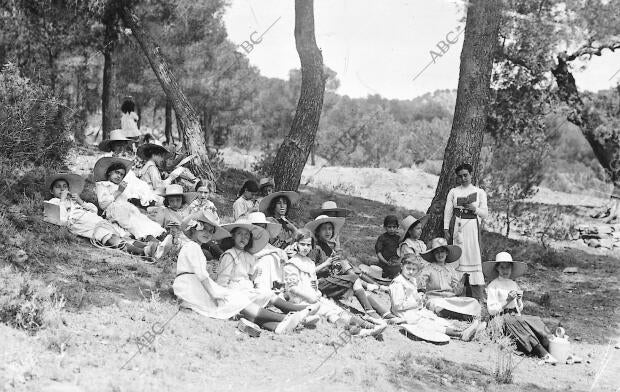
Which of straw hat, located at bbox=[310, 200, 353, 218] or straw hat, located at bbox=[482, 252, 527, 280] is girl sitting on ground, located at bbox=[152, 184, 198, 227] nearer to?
straw hat, located at bbox=[310, 200, 353, 218]

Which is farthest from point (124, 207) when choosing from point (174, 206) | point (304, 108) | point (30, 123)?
point (304, 108)

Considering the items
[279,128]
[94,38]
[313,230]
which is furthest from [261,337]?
[279,128]

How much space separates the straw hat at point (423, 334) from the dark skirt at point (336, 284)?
2.56 ft

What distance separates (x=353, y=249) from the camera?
1036cm

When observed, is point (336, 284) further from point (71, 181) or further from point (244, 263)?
point (71, 181)

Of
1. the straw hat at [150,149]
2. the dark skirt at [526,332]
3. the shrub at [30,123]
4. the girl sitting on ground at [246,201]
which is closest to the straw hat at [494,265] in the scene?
the dark skirt at [526,332]

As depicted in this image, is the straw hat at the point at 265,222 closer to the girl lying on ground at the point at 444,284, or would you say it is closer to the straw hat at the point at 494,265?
the girl lying on ground at the point at 444,284

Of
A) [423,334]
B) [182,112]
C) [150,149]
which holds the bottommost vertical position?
[423,334]

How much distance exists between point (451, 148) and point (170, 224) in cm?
431

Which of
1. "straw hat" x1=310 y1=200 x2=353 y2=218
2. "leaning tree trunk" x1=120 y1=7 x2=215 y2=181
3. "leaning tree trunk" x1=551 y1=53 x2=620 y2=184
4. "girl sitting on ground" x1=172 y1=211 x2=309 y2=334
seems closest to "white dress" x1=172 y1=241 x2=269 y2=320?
"girl sitting on ground" x1=172 y1=211 x2=309 y2=334

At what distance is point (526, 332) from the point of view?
6961 millimetres

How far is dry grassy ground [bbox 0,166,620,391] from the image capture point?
4.80m

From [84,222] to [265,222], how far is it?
8.41ft

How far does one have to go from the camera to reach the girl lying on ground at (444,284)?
7.75m
